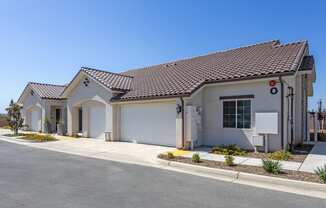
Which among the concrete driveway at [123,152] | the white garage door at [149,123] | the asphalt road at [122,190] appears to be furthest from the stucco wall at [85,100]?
the asphalt road at [122,190]

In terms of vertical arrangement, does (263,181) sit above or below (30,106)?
below

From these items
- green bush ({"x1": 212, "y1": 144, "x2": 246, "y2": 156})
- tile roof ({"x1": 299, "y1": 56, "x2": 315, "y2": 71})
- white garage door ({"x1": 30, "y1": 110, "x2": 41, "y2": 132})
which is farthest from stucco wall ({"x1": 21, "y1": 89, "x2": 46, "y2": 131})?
tile roof ({"x1": 299, "y1": 56, "x2": 315, "y2": 71})

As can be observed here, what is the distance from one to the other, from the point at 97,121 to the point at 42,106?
30.2 ft

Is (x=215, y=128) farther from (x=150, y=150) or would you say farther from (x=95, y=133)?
(x=95, y=133)

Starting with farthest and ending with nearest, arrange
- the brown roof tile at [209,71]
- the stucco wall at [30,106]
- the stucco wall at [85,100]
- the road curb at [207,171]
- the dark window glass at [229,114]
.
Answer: the stucco wall at [30,106] < the stucco wall at [85,100] < the dark window glass at [229,114] < the brown roof tile at [209,71] < the road curb at [207,171]

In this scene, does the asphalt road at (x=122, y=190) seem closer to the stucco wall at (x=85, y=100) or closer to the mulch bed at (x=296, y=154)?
the mulch bed at (x=296, y=154)

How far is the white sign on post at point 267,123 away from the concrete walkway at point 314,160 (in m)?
1.74

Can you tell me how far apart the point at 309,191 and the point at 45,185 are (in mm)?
6928

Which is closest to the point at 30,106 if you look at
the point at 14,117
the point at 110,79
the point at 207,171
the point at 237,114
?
the point at 14,117

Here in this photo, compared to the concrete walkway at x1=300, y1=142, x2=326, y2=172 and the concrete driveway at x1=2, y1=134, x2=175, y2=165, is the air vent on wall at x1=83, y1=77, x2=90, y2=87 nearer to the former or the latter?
the concrete driveway at x1=2, y1=134, x2=175, y2=165

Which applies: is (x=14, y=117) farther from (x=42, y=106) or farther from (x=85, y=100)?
(x=85, y=100)

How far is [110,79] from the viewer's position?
18.9m

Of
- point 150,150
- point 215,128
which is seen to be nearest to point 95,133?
point 150,150

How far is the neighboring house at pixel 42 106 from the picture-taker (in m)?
24.9
